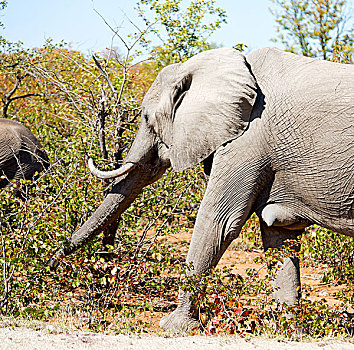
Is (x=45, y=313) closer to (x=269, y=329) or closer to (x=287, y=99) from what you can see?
(x=269, y=329)

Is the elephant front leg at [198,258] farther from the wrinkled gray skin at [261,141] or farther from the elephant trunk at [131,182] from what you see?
the elephant trunk at [131,182]

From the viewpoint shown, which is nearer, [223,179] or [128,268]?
[223,179]

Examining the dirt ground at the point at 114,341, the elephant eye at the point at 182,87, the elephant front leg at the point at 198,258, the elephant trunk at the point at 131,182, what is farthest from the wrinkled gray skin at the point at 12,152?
the dirt ground at the point at 114,341

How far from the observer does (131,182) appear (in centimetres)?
502

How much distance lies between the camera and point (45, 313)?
14.3 ft

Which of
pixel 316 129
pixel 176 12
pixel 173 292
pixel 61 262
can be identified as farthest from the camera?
pixel 176 12

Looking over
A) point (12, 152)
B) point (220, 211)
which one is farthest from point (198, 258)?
point (12, 152)

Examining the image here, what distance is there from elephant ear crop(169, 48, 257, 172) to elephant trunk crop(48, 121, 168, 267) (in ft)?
1.11

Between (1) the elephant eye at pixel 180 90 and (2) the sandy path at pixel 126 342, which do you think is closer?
(2) the sandy path at pixel 126 342

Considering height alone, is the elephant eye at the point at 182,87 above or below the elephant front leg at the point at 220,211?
above

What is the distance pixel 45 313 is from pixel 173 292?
7.34ft

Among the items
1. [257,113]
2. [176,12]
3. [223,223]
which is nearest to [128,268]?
[223,223]

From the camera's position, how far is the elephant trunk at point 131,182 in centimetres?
495

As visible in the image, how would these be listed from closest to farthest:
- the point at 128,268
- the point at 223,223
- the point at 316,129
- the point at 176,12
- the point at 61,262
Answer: the point at 316,129
the point at 223,223
the point at 128,268
the point at 61,262
the point at 176,12
